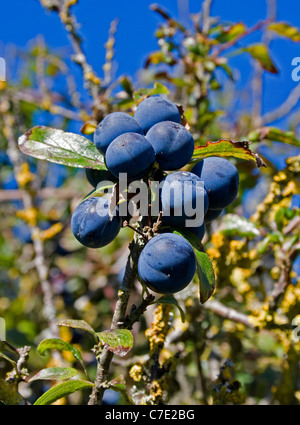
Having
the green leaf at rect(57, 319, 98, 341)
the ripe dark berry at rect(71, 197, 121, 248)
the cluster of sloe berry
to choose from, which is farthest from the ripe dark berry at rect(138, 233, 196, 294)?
the green leaf at rect(57, 319, 98, 341)

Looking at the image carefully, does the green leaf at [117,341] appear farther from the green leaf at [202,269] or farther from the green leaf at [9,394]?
the green leaf at [9,394]

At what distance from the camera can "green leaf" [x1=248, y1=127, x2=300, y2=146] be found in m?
1.38

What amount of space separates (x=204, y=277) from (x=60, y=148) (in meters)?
0.44

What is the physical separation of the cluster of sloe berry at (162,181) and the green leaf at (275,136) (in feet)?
1.60

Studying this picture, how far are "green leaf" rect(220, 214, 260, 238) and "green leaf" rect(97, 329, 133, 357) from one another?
706 mm

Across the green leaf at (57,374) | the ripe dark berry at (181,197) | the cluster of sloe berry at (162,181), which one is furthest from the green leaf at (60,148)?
the green leaf at (57,374)

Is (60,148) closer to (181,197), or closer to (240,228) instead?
(181,197)

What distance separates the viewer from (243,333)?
1817 mm

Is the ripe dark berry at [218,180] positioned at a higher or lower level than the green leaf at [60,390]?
higher

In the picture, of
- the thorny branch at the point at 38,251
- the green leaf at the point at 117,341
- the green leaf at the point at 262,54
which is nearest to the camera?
the green leaf at the point at 117,341

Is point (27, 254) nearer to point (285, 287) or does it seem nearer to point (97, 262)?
point (97, 262)

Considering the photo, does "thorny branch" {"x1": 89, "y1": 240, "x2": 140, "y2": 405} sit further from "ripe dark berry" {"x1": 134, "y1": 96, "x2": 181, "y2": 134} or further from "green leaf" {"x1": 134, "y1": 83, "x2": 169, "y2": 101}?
"green leaf" {"x1": 134, "y1": 83, "x2": 169, "y2": 101}

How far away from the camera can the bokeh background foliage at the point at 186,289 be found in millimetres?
1268

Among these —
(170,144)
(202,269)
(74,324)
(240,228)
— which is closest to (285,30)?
(240,228)
